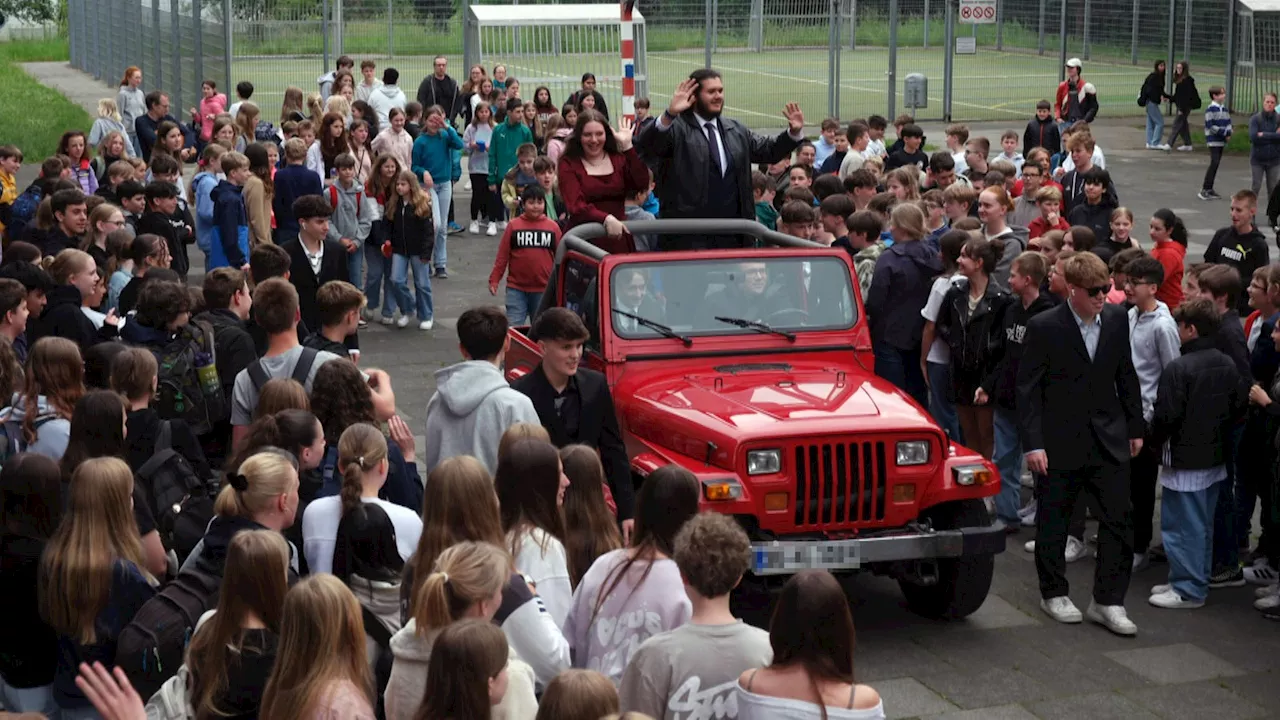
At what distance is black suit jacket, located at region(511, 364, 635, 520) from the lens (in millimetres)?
7852

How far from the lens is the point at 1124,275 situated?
9.66 m

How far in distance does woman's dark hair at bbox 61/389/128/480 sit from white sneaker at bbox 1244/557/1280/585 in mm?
6492

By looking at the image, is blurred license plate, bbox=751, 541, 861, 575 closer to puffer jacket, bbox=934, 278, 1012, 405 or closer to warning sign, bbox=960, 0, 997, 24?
puffer jacket, bbox=934, 278, 1012, 405

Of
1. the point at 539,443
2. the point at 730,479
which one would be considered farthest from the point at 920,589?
the point at 539,443

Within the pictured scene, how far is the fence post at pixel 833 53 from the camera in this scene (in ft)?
107

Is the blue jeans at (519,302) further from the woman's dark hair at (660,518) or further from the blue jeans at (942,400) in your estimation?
the woman's dark hair at (660,518)

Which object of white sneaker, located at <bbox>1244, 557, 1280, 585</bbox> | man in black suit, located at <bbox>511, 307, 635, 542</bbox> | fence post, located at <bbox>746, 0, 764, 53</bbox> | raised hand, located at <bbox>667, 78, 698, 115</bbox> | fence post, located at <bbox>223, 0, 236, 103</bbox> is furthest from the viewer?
fence post, located at <bbox>746, 0, 764, 53</bbox>

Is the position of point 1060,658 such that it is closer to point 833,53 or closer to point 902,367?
point 902,367

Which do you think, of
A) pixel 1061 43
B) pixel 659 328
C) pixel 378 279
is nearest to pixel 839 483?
pixel 659 328

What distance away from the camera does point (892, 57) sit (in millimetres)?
33438

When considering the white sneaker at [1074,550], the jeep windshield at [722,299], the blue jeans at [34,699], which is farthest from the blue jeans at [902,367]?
the blue jeans at [34,699]

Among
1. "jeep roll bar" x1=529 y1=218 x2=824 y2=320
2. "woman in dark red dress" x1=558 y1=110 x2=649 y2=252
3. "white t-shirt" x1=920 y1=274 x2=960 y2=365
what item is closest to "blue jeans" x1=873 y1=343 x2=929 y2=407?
"white t-shirt" x1=920 y1=274 x2=960 y2=365

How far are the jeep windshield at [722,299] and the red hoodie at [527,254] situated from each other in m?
4.25

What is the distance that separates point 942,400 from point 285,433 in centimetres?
556
